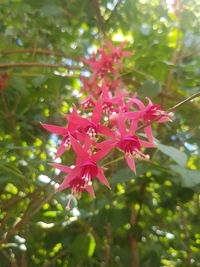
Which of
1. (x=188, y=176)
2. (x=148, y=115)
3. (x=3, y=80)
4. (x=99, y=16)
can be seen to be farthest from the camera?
(x=99, y=16)

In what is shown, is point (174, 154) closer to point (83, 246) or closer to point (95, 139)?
point (95, 139)

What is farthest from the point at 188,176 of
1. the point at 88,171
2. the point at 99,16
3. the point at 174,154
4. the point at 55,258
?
the point at 99,16

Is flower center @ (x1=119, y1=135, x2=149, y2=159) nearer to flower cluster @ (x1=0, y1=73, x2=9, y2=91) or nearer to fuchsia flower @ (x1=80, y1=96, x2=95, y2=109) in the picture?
fuchsia flower @ (x1=80, y1=96, x2=95, y2=109)

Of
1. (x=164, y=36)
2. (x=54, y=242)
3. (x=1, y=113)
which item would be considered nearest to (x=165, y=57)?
(x=164, y=36)

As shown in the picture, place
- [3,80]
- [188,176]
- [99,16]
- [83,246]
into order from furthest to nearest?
[99,16] < [3,80] < [83,246] < [188,176]

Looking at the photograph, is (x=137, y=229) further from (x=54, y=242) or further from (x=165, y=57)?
(x=165, y=57)

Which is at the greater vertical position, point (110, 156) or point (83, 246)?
point (110, 156)

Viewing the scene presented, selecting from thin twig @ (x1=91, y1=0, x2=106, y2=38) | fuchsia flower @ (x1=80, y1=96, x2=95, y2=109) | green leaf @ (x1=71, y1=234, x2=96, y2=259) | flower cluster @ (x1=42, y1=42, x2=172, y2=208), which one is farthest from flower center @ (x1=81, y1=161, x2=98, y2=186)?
thin twig @ (x1=91, y1=0, x2=106, y2=38)
